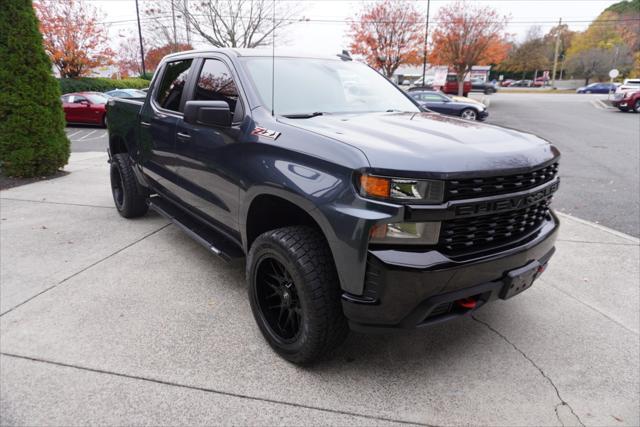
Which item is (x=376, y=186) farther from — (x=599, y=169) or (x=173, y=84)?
(x=599, y=169)

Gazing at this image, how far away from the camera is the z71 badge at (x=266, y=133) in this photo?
2.60 meters

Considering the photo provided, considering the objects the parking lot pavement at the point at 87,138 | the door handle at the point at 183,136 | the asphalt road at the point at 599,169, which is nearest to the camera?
the door handle at the point at 183,136

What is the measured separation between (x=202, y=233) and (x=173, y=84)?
4.77 feet

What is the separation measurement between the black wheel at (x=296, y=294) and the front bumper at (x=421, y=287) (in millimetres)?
155

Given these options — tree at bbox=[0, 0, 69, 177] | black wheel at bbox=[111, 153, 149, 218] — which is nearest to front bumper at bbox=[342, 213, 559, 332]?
black wheel at bbox=[111, 153, 149, 218]

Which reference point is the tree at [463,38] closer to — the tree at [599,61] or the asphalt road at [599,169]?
the asphalt road at [599,169]

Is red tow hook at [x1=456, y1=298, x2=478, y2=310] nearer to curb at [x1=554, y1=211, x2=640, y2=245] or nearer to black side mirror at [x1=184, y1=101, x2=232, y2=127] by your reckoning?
black side mirror at [x1=184, y1=101, x2=232, y2=127]

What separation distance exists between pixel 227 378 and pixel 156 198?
2693 mm

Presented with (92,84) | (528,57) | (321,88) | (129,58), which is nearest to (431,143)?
(321,88)

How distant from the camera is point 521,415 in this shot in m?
2.26

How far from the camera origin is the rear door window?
151 inches

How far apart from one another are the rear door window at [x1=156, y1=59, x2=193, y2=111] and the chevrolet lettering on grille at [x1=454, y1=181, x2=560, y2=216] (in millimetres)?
2631

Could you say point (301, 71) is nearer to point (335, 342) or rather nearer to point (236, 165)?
point (236, 165)

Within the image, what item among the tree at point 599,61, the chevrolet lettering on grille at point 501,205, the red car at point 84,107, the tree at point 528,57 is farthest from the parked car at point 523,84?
the chevrolet lettering on grille at point 501,205
